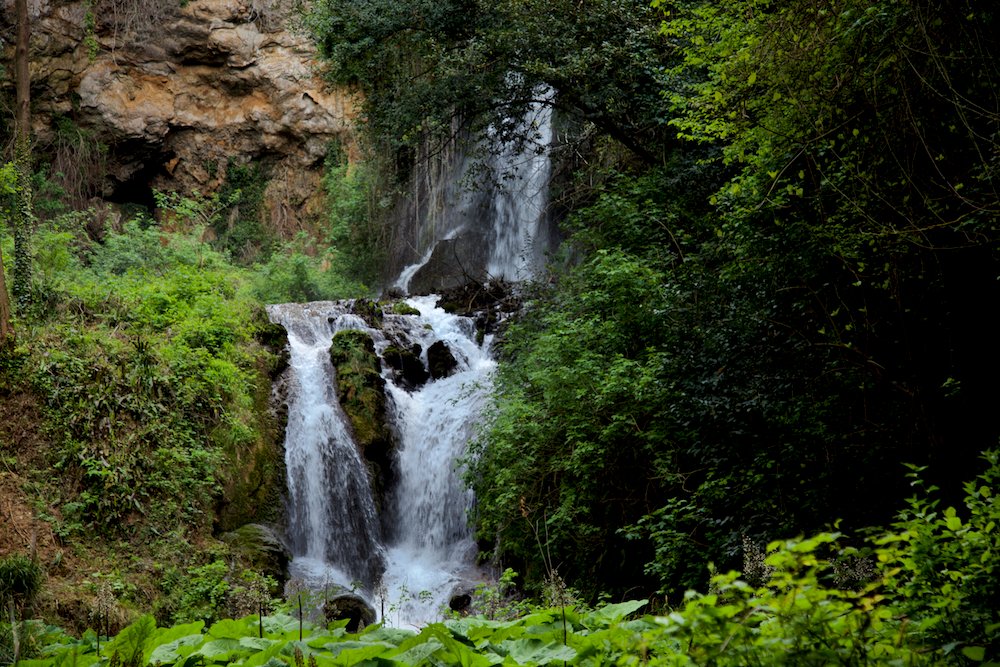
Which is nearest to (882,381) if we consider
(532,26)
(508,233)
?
(532,26)

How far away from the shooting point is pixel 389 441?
12328 mm

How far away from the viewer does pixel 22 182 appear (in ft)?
31.5

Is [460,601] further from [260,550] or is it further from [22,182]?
[22,182]

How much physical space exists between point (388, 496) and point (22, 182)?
6693 millimetres

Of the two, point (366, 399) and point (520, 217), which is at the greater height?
point (520, 217)

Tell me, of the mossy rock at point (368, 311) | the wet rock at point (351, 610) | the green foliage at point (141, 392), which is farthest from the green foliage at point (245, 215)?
the wet rock at point (351, 610)

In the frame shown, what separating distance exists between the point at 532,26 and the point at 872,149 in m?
6.36

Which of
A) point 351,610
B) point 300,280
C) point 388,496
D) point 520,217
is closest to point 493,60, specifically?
point 388,496

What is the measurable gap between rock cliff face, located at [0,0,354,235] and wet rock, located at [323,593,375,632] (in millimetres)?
17910

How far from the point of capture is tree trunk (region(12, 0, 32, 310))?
30.1 ft

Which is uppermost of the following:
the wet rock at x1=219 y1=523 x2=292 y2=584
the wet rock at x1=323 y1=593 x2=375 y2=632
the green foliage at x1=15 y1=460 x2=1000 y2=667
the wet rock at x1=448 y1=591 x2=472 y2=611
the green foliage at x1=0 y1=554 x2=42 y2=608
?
the green foliage at x1=15 y1=460 x2=1000 y2=667

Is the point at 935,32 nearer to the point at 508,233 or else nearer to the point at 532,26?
the point at 532,26

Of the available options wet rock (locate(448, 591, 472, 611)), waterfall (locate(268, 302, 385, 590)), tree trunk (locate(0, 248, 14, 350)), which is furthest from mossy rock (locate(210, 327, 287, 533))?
wet rock (locate(448, 591, 472, 611))

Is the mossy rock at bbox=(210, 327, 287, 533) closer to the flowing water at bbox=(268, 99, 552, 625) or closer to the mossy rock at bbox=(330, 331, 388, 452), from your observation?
the flowing water at bbox=(268, 99, 552, 625)
